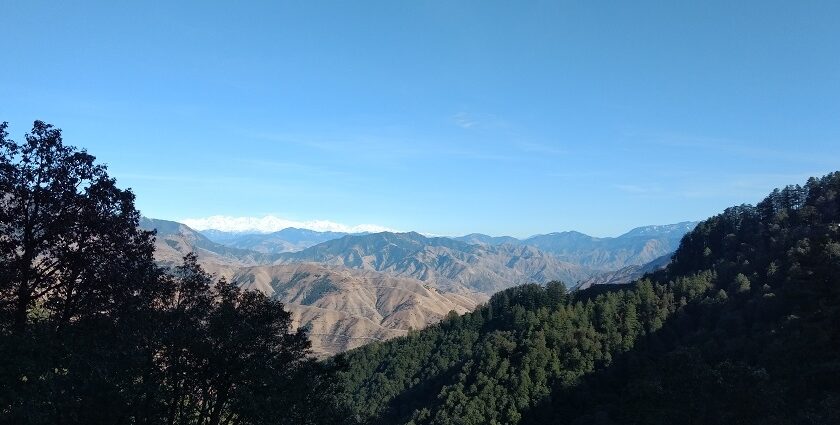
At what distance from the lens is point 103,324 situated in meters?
18.5

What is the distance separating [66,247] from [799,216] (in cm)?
17316

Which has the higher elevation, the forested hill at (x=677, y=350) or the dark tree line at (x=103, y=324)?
the dark tree line at (x=103, y=324)

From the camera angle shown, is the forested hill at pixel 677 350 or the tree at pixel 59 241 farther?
the forested hill at pixel 677 350

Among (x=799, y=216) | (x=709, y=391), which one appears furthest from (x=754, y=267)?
(x=709, y=391)

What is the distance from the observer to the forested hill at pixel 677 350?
34.9 m

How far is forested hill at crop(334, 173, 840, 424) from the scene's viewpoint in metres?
34.9

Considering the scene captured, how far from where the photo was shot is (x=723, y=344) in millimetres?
99438

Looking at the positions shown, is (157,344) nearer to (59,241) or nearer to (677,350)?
(59,241)

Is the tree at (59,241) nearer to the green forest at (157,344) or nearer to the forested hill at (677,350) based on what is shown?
the green forest at (157,344)

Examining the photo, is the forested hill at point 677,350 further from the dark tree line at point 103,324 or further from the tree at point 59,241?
the tree at point 59,241

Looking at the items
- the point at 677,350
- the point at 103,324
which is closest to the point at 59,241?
the point at 103,324

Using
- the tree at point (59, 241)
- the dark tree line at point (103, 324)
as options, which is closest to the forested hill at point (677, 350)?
the dark tree line at point (103, 324)

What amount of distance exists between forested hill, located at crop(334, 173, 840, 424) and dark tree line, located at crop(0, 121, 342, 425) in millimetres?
11164

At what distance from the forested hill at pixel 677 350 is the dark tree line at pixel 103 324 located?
11.2 m
